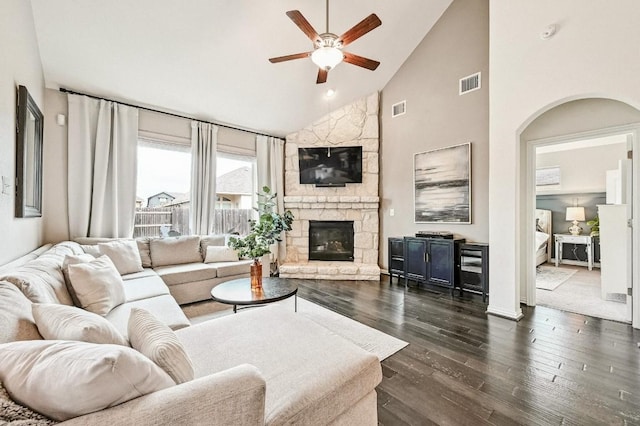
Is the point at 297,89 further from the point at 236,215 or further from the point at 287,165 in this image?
the point at 236,215

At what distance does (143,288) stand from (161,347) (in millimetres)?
2044

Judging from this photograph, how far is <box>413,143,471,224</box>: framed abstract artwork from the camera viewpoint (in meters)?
3.97

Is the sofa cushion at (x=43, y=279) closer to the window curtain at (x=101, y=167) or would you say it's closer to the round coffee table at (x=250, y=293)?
the round coffee table at (x=250, y=293)

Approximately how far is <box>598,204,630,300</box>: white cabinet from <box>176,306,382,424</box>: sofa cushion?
3.94 metres

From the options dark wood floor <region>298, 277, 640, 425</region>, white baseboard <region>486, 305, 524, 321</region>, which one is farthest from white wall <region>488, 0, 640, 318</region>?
dark wood floor <region>298, 277, 640, 425</region>

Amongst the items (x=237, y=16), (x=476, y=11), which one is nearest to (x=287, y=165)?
(x=237, y=16)

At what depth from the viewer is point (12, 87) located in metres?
2.02

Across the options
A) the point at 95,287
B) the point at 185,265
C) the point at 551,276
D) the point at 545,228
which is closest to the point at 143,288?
the point at 95,287

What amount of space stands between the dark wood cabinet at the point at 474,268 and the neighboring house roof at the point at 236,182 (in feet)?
12.7

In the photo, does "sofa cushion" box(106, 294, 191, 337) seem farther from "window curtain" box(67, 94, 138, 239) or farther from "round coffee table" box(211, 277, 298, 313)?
"window curtain" box(67, 94, 138, 239)

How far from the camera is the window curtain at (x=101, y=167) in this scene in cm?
345

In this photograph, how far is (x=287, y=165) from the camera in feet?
18.1

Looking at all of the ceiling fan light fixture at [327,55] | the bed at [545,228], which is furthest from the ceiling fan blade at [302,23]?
the bed at [545,228]

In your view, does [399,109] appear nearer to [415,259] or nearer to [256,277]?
[415,259]
